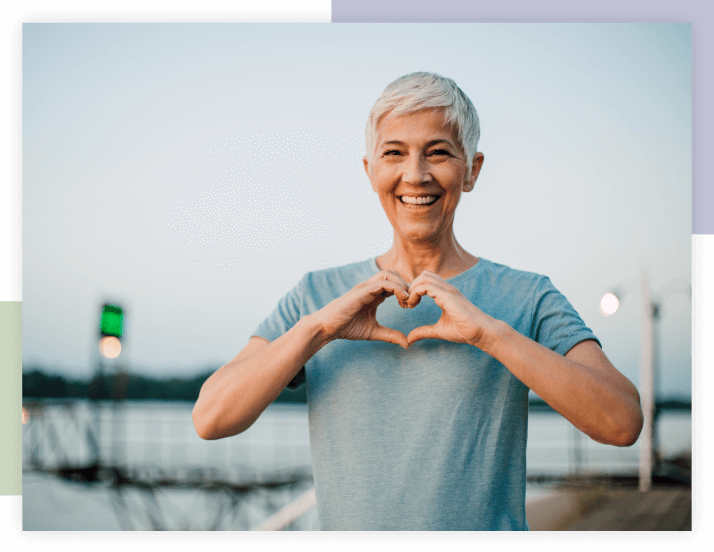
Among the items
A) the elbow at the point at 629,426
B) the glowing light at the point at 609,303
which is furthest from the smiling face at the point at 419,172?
the glowing light at the point at 609,303

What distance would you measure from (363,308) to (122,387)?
5.07ft

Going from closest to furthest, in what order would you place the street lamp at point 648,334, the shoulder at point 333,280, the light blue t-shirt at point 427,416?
the light blue t-shirt at point 427,416
the shoulder at point 333,280
the street lamp at point 648,334

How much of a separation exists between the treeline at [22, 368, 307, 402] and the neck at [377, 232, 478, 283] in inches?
31.3

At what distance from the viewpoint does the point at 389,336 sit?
1102 millimetres

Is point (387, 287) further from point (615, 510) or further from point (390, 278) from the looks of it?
point (615, 510)

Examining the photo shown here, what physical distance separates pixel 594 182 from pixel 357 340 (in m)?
1.32

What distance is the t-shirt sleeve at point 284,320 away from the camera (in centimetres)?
119

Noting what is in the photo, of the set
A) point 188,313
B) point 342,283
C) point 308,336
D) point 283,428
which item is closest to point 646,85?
point 342,283

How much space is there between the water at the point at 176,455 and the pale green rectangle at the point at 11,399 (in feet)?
0.08

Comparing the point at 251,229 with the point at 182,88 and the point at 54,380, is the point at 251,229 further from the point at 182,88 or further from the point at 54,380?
the point at 54,380

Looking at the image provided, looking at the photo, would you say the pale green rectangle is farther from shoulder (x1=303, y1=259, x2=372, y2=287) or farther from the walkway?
the walkway

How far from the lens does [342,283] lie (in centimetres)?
124

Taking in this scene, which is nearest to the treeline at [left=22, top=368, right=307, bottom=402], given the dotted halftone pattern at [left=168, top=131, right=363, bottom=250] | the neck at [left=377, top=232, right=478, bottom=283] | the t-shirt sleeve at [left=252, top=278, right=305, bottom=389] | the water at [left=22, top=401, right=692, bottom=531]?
the water at [left=22, top=401, right=692, bottom=531]

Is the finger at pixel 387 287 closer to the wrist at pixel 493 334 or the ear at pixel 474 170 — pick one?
the wrist at pixel 493 334
